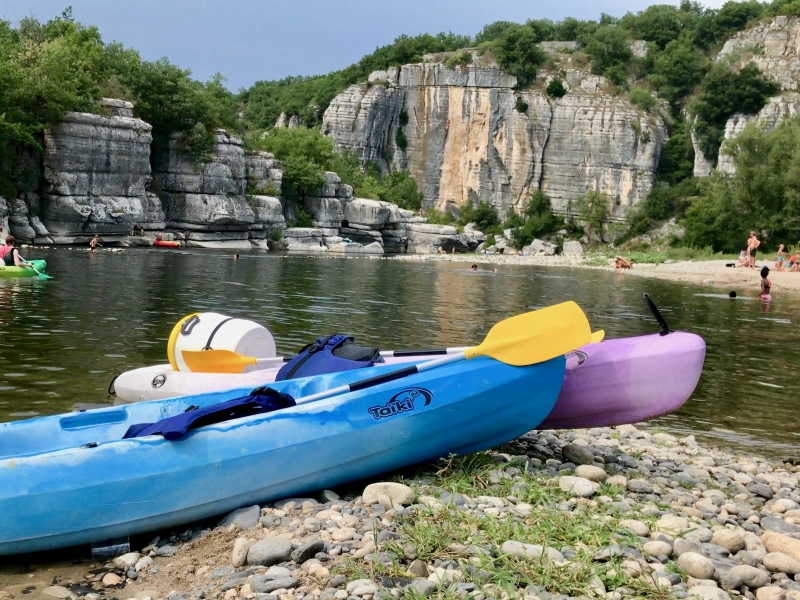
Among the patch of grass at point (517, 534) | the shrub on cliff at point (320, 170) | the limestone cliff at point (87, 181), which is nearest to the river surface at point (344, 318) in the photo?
the patch of grass at point (517, 534)

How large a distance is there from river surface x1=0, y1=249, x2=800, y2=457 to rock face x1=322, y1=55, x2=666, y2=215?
44.5 metres

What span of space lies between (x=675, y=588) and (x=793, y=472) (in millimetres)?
3416

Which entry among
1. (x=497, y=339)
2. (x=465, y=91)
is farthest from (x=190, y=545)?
(x=465, y=91)

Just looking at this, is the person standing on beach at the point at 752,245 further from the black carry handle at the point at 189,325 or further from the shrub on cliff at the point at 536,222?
the shrub on cliff at the point at 536,222

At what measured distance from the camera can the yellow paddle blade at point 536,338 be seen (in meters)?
5.46

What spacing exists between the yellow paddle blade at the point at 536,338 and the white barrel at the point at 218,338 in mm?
3282

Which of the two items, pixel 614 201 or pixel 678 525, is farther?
pixel 614 201

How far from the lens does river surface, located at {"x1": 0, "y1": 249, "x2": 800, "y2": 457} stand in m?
8.50

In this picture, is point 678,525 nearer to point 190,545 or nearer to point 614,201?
point 190,545

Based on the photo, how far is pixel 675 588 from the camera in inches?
141

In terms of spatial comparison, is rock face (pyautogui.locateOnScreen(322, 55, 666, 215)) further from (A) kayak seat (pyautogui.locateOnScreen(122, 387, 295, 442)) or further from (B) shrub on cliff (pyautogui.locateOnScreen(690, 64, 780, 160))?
(A) kayak seat (pyautogui.locateOnScreen(122, 387, 295, 442))

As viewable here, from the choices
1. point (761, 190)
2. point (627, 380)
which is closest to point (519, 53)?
point (761, 190)

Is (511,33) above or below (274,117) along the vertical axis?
above

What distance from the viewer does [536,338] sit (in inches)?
215
